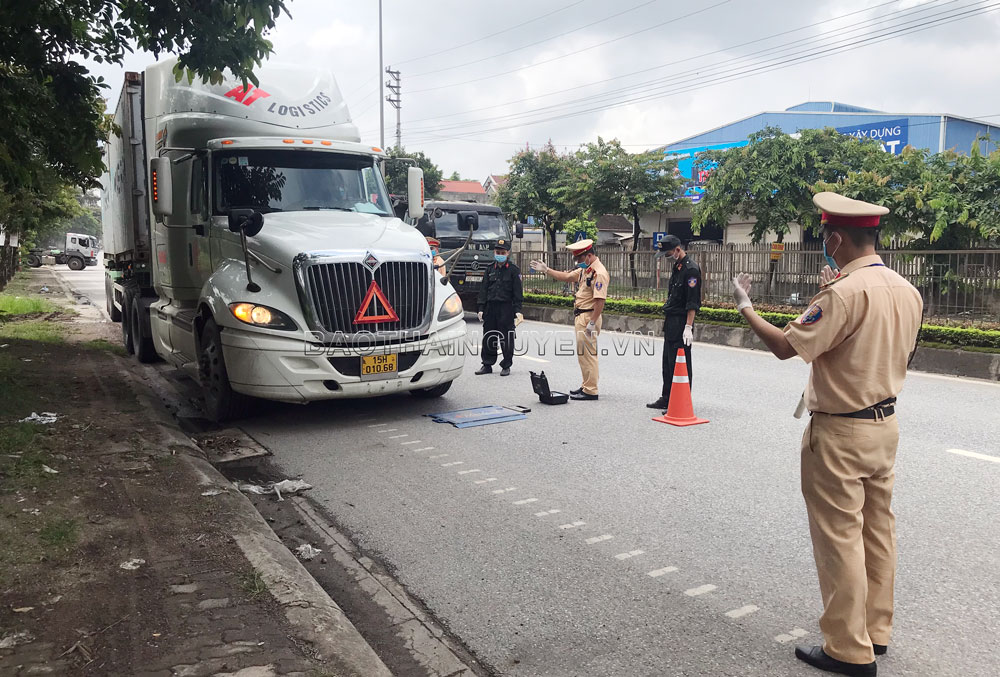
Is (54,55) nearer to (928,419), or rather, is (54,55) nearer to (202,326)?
(202,326)

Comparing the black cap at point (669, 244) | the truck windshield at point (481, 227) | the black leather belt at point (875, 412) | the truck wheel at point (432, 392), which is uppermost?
the truck windshield at point (481, 227)

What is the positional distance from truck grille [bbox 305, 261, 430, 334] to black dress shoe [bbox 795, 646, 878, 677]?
5.02 m

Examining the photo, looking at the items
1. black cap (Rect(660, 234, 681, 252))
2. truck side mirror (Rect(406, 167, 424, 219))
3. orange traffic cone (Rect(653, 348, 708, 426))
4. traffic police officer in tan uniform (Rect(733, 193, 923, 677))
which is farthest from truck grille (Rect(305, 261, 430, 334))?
traffic police officer in tan uniform (Rect(733, 193, 923, 677))

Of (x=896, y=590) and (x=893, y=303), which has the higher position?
(x=893, y=303)

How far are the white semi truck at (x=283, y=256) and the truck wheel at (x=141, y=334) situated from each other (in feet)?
3.29

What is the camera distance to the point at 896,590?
157 inches

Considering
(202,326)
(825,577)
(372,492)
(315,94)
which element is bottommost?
(372,492)

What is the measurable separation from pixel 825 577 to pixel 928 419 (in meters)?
5.61

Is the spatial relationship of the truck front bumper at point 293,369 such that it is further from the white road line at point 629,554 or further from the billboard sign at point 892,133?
the billboard sign at point 892,133

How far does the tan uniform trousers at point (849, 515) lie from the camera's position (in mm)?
3164

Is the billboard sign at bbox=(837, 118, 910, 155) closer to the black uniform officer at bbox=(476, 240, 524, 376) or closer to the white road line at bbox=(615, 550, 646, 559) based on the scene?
the black uniform officer at bbox=(476, 240, 524, 376)

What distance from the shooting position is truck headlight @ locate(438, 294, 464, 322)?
322 inches

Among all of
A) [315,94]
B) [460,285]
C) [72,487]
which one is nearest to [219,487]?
[72,487]

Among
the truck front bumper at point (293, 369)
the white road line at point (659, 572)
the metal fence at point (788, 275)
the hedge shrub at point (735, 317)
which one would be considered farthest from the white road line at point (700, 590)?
the metal fence at point (788, 275)
